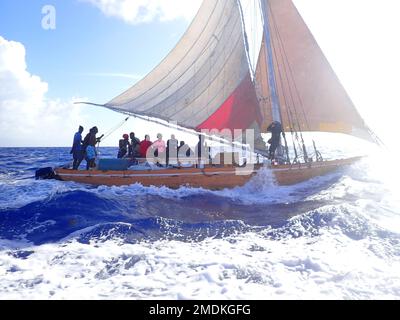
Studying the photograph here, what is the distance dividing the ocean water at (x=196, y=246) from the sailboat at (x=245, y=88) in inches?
171

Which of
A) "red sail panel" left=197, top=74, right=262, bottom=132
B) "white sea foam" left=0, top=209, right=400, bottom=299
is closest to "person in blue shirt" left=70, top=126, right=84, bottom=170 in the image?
A: "red sail panel" left=197, top=74, right=262, bottom=132

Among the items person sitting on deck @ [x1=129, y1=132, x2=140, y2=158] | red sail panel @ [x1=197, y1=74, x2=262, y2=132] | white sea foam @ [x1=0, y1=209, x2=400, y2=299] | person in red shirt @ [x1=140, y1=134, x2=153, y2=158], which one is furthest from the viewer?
red sail panel @ [x1=197, y1=74, x2=262, y2=132]

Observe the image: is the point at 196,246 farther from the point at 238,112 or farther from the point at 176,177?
the point at 238,112

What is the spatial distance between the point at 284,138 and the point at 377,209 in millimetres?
6502

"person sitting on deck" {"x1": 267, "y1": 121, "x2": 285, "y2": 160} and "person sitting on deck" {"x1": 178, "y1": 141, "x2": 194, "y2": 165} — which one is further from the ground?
"person sitting on deck" {"x1": 267, "y1": 121, "x2": 285, "y2": 160}

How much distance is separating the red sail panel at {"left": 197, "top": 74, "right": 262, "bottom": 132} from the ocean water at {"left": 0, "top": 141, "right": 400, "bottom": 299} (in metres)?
4.59

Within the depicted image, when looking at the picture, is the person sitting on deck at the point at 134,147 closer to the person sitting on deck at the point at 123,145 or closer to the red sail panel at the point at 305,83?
the person sitting on deck at the point at 123,145

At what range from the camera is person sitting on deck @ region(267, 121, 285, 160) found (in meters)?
15.7

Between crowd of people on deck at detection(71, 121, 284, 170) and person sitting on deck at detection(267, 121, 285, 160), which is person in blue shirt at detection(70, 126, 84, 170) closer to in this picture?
crowd of people on deck at detection(71, 121, 284, 170)

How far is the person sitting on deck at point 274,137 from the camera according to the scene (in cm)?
1573

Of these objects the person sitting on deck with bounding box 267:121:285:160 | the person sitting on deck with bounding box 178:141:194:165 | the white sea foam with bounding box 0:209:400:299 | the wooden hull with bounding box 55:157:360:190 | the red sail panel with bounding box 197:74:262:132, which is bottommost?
the white sea foam with bounding box 0:209:400:299

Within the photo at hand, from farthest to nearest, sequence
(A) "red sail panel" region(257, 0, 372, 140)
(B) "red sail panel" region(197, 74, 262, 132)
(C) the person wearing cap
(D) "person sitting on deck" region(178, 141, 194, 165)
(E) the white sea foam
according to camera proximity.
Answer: (A) "red sail panel" region(257, 0, 372, 140)
(B) "red sail panel" region(197, 74, 262, 132)
(D) "person sitting on deck" region(178, 141, 194, 165)
(C) the person wearing cap
(E) the white sea foam

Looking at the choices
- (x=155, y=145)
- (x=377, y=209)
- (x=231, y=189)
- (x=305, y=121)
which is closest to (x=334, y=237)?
(x=377, y=209)
